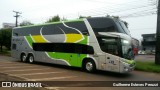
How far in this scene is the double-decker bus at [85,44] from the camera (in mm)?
16156

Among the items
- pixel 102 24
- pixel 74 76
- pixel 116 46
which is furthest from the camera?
pixel 102 24

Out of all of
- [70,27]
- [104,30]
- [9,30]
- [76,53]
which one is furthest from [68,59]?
[9,30]

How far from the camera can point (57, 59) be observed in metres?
20.6

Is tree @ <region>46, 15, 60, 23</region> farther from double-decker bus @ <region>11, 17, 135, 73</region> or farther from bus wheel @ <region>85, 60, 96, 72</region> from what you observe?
bus wheel @ <region>85, 60, 96, 72</region>

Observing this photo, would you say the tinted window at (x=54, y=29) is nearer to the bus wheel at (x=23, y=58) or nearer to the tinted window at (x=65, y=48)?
the tinted window at (x=65, y=48)

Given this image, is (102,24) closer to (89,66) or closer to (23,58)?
(89,66)

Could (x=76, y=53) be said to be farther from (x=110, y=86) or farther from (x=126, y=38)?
(x=110, y=86)

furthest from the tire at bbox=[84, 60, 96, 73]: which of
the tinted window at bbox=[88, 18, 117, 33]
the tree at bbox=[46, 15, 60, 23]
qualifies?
the tree at bbox=[46, 15, 60, 23]

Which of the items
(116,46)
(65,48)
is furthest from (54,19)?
(116,46)

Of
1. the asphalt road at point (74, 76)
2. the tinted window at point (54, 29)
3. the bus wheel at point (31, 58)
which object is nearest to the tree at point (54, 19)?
the tinted window at point (54, 29)

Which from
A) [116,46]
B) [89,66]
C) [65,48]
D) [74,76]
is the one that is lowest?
[74,76]

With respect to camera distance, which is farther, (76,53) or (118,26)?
(76,53)

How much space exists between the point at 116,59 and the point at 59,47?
19.9ft

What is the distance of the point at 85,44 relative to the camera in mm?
18031
